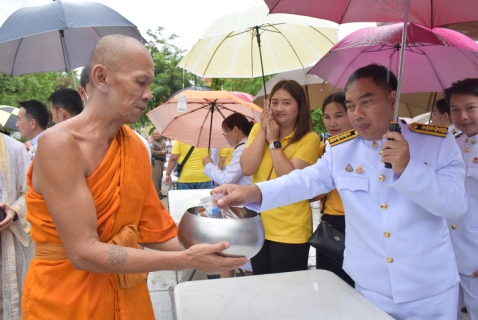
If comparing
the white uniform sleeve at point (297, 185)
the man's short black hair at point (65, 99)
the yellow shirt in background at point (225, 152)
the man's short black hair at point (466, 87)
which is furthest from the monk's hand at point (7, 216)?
the man's short black hair at point (466, 87)

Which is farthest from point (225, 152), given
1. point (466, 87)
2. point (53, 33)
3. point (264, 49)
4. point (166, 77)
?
point (166, 77)

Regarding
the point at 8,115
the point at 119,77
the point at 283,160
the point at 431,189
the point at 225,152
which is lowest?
the point at 225,152

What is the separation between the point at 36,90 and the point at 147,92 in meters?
19.6

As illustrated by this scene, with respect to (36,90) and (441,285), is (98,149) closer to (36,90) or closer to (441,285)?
(441,285)

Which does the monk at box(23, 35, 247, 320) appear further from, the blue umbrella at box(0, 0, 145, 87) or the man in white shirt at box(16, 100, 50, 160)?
the man in white shirt at box(16, 100, 50, 160)

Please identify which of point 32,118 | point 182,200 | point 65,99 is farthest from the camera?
point 182,200

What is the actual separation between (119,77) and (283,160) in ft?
4.80

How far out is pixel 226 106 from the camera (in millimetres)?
4621

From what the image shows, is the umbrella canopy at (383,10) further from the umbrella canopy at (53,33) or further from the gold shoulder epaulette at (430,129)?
→ the umbrella canopy at (53,33)

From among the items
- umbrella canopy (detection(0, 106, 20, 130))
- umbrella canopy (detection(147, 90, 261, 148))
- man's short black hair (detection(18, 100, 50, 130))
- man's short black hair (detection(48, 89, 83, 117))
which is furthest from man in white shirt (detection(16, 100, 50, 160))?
umbrella canopy (detection(0, 106, 20, 130))

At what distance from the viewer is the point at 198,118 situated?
189 inches

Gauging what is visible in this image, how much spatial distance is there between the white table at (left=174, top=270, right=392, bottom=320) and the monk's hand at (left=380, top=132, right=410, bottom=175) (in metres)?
0.62

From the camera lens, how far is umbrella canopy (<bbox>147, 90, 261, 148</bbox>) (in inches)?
179

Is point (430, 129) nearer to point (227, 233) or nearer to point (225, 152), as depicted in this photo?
point (227, 233)
